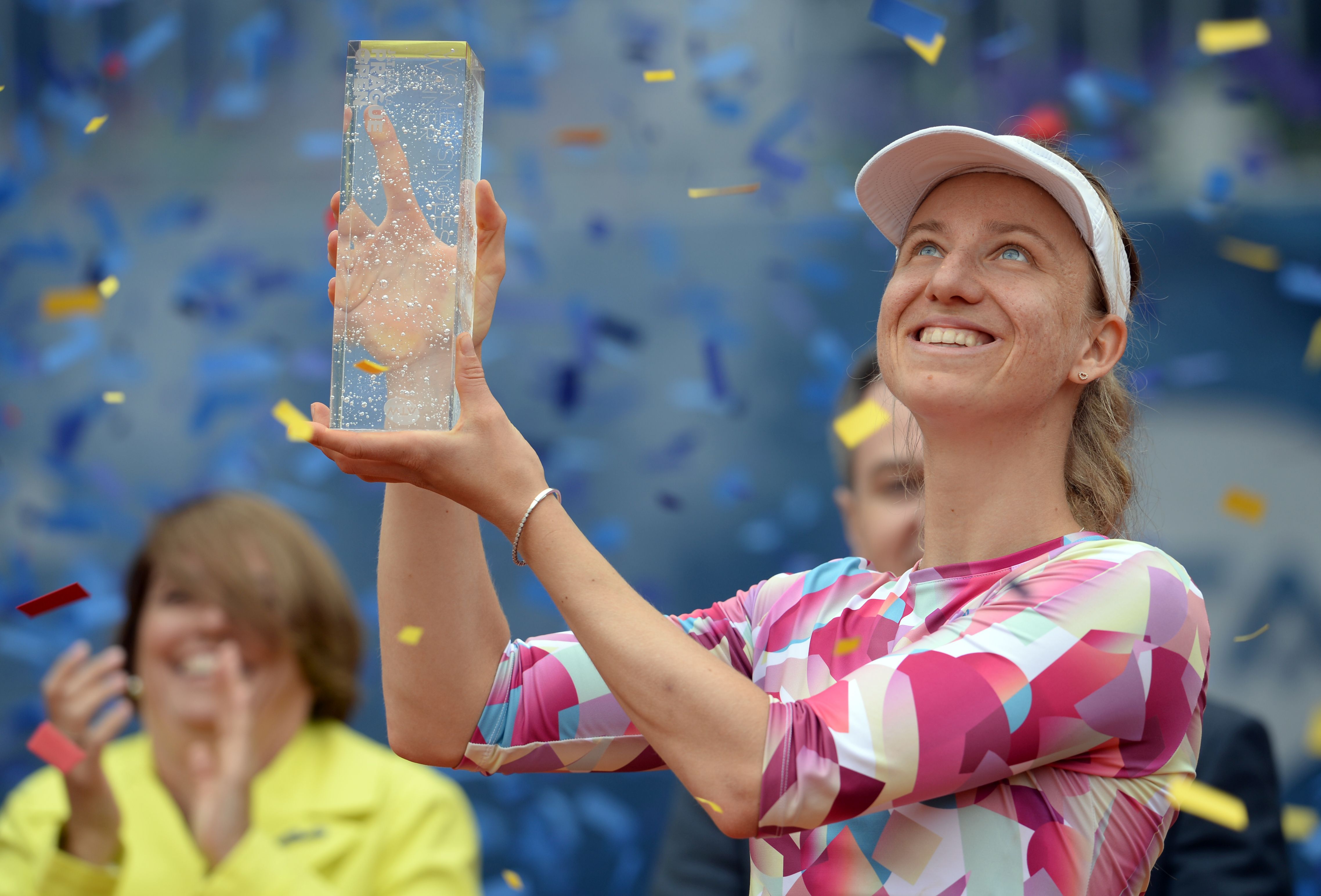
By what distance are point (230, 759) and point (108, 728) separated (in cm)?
26

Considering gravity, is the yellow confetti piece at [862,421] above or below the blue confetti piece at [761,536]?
above

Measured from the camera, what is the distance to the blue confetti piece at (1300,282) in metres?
3.46

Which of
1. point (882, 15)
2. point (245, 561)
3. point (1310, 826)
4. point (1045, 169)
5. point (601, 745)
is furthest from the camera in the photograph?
point (1310, 826)

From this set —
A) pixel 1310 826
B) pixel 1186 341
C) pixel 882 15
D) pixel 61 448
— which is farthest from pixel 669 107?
pixel 1310 826

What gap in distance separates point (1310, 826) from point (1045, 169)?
2736mm

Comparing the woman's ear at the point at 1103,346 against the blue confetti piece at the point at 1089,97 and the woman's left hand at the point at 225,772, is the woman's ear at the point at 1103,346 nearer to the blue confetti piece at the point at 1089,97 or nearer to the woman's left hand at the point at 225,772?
the woman's left hand at the point at 225,772

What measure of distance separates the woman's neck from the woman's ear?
0.06 metres

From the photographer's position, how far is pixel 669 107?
3.70m

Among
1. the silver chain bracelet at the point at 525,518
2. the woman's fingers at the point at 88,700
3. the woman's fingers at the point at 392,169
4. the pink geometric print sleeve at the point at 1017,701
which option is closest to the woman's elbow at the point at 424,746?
the silver chain bracelet at the point at 525,518

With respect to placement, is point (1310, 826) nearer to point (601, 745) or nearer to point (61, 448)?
point (601, 745)

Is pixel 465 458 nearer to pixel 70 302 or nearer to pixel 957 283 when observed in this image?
pixel 957 283

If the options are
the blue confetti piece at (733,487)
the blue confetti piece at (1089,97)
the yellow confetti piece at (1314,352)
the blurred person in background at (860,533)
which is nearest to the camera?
the blurred person in background at (860,533)

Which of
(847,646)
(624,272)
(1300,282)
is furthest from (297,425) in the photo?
(1300,282)

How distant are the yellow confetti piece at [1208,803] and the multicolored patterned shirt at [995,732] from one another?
2 cm
